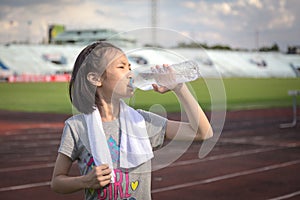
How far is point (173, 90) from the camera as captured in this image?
2250 millimetres

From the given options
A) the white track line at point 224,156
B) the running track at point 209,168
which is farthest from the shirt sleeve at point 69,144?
the white track line at point 224,156

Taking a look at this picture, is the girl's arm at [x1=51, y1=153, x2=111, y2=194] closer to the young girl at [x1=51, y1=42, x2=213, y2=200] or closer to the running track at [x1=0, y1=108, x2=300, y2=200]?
the young girl at [x1=51, y1=42, x2=213, y2=200]

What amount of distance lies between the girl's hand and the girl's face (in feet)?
0.92

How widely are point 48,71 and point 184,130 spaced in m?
58.4

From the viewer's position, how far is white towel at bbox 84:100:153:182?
2.31 metres

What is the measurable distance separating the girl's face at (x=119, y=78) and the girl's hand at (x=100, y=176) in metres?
0.28

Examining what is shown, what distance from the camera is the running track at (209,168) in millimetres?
7809

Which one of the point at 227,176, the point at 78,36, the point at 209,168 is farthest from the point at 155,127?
the point at 78,36

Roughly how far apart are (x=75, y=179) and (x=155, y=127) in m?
0.38

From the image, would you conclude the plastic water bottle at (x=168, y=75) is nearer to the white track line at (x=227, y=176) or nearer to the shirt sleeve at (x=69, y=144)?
the shirt sleeve at (x=69, y=144)

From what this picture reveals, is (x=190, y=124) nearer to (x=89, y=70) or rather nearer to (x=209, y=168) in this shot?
(x=89, y=70)

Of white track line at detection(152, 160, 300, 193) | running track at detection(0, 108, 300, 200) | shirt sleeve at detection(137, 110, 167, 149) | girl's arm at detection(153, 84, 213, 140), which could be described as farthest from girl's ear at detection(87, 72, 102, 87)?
white track line at detection(152, 160, 300, 193)

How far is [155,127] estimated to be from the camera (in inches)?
98.3

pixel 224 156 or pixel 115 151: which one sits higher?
pixel 115 151
